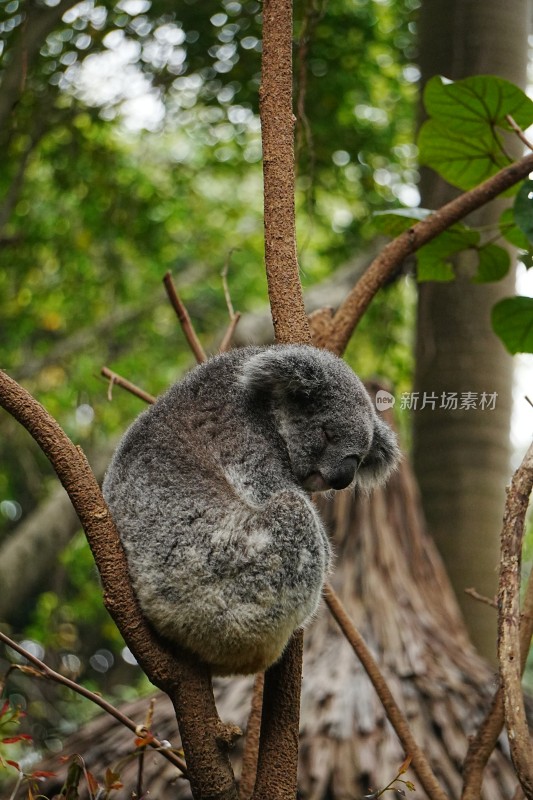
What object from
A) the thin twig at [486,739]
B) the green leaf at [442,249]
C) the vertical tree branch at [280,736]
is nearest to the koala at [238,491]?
the vertical tree branch at [280,736]

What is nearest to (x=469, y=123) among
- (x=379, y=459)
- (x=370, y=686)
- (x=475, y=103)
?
(x=475, y=103)

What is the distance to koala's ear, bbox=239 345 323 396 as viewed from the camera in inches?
81.1

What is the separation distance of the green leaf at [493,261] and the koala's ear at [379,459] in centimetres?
99

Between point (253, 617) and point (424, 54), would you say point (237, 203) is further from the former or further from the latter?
point (253, 617)

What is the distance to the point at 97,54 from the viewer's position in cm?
583

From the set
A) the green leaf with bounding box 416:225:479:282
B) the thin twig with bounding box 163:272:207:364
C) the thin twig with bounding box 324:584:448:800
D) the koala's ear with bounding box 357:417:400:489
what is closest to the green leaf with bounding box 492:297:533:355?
the green leaf with bounding box 416:225:479:282

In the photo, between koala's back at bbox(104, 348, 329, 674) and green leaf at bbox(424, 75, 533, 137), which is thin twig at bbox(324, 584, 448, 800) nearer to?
koala's back at bbox(104, 348, 329, 674)

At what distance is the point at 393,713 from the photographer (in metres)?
2.33

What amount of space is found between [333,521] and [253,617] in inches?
89.9

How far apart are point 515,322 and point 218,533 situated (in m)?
1.44

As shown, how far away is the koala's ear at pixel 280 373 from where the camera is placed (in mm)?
2061

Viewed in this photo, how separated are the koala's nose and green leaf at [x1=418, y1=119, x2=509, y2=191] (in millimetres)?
1365

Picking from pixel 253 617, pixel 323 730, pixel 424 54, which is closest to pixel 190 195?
pixel 424 54

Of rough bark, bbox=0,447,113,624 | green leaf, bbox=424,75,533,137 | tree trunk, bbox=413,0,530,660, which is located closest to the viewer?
green leaf, bbox=424,75,533,137
